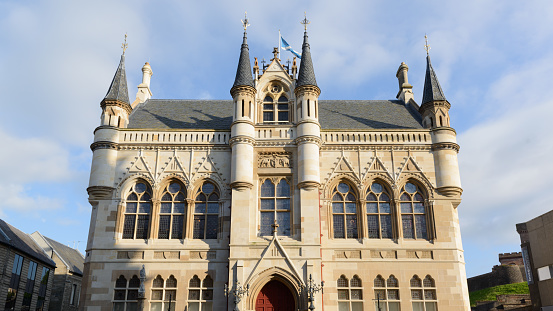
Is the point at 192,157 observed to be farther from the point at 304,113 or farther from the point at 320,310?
the point at 320,310

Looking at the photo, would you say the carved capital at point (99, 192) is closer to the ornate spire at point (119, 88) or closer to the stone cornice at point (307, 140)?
the ornate spire at point (119, 88)

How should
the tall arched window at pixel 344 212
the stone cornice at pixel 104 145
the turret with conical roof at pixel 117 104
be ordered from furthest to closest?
the turret with conical roof at pixel 117 104, the stone cornice at pixel 104 145, the tall arched window at pixel 344 212

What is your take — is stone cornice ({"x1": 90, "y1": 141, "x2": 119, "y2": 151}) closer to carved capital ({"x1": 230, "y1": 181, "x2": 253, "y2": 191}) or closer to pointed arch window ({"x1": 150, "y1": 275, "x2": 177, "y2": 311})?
carved capital ({"x1": 230, "y1": 181, "x2": 253, "y2": 191})

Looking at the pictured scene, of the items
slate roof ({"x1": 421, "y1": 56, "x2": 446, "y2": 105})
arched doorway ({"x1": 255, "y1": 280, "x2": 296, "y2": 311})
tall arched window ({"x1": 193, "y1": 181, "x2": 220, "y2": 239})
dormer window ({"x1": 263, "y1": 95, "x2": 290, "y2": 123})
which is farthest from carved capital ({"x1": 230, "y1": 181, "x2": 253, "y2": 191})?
slate roof ({"x1": 421, "y1": 56, "x2": 446, "y2": 105})

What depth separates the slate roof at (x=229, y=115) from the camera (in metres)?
30.1

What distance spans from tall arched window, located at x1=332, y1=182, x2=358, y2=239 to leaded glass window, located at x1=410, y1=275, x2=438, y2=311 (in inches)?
155

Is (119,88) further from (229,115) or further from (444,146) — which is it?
(444,146)

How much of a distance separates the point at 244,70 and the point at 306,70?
3.76 m

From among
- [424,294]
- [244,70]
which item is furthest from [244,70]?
[424,294]

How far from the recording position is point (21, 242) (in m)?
43.9

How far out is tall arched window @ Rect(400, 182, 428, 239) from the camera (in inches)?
1035

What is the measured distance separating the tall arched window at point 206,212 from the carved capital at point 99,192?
4813 millimetres

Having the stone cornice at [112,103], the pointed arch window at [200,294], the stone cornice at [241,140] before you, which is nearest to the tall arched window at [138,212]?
the pointed arch window at [200,294]

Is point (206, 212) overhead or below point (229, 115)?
below
